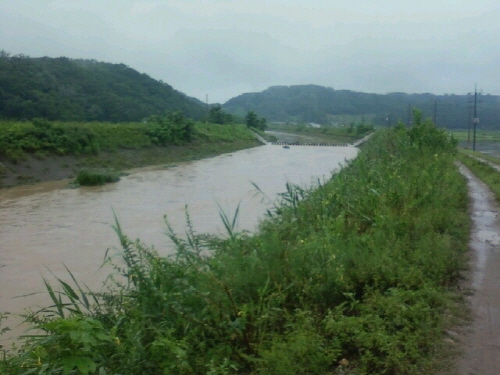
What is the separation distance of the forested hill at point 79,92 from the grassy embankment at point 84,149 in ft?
23.6

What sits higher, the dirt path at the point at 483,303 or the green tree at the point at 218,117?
the green tree at the point at 218,117

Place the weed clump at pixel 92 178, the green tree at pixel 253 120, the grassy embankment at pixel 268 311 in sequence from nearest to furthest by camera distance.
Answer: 1. the grassy embankment at pixel 268 311
2. the weed clump at pixel 92 178
3. the green tree at pixel 253 120

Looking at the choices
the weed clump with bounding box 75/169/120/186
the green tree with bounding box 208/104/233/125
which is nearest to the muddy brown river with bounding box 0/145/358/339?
the weed clump with bounding box 75/169/120/186

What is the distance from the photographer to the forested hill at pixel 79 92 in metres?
39.1

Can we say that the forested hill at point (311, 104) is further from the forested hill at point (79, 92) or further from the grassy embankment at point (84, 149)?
the grassy embankment at point (84, 149)

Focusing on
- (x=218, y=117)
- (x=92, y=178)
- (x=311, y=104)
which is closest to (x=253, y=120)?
(x=218, y=117)

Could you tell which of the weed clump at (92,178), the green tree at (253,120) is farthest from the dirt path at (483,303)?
the green tree at (253,120)

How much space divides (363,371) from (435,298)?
4.81ft

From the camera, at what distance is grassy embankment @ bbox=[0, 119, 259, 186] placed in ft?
81.1

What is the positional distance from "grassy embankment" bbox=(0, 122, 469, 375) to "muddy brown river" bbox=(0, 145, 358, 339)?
80.1 inches

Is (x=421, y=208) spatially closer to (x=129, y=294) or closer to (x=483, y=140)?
(x=129, y=294)

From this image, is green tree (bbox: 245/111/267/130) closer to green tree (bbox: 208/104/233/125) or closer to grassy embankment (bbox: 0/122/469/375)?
green tree (bbox: 208/104/233/125)

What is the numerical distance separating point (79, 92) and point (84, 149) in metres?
21.2

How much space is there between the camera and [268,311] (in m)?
4.59
